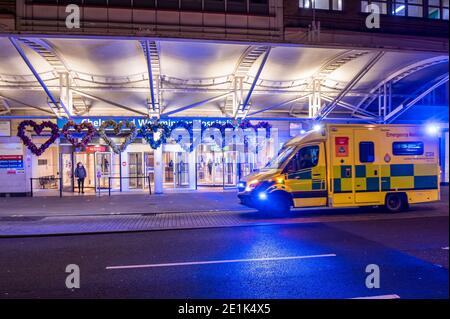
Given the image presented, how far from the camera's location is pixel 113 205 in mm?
15273

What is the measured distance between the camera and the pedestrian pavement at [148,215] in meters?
10.6

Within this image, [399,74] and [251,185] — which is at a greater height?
[399,74]

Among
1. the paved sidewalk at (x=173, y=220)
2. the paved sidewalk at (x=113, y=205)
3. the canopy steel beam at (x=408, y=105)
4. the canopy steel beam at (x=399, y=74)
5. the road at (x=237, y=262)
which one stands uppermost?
the canopy steel beam at (x=399, y=74)

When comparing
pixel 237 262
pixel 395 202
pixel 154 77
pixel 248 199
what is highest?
pixel 154 77

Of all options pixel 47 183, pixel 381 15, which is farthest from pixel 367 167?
pixel 47 183

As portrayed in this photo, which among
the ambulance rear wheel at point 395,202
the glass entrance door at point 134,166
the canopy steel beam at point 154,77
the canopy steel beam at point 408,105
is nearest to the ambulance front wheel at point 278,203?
the ambulance rear wheel at point 395,202

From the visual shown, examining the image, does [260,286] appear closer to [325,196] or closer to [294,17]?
[325,196]

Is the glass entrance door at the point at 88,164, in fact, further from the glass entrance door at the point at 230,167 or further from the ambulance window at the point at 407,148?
the ambulance window at the point at 407,148

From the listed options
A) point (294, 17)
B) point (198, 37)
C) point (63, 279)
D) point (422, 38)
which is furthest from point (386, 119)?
point (63, 279)

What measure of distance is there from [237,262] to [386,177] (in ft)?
25.1

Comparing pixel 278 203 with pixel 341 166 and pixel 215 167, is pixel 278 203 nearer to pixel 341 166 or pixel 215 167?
pixel 341 166

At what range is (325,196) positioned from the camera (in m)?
11.9

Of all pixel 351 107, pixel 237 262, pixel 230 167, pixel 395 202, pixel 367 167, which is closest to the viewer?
pixel 237 262

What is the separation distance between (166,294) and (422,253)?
482cm
